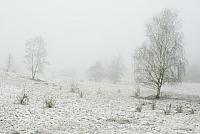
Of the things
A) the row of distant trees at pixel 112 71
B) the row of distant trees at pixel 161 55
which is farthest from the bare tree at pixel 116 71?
the row of distant trees at pixel 161 55

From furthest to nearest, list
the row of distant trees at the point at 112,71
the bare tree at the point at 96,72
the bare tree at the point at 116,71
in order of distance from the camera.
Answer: the bare tree at the point at 96,72, the row of distant trees at the point at 112,71, the bare tree at the point at 116,71

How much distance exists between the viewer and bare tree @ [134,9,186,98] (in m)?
36.0

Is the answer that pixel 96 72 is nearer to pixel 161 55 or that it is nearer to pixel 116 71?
pixel 116 71

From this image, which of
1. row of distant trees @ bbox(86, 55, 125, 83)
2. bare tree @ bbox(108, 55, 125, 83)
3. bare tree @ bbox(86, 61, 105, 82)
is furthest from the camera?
bare tree @ bbox(86, 61, 105, 82)

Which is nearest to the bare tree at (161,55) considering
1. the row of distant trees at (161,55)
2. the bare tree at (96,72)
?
the row of distant trees at (161,55)

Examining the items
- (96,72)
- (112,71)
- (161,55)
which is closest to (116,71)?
(112,71)

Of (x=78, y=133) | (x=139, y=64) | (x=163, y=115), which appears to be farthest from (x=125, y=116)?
(x=139, y=64)

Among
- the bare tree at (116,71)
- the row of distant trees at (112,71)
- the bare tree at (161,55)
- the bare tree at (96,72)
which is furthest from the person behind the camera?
the bare tree at (96,72)

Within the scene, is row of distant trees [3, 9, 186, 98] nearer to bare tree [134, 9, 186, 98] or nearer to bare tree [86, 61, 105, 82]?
bare tree [134, 9, 186, 98]


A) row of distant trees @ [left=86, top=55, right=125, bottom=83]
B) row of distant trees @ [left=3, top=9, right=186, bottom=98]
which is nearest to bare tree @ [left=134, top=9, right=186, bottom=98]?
row of distant trees @ [left=3, top=9, right=186, bottom=98]

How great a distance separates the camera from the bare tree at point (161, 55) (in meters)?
36.0

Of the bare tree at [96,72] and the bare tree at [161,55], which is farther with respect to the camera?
the bare tree at [96,72]

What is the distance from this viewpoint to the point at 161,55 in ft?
120

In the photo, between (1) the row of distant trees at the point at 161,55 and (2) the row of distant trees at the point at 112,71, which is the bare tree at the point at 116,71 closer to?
(2) the row of distant trees at the point at 112,71
